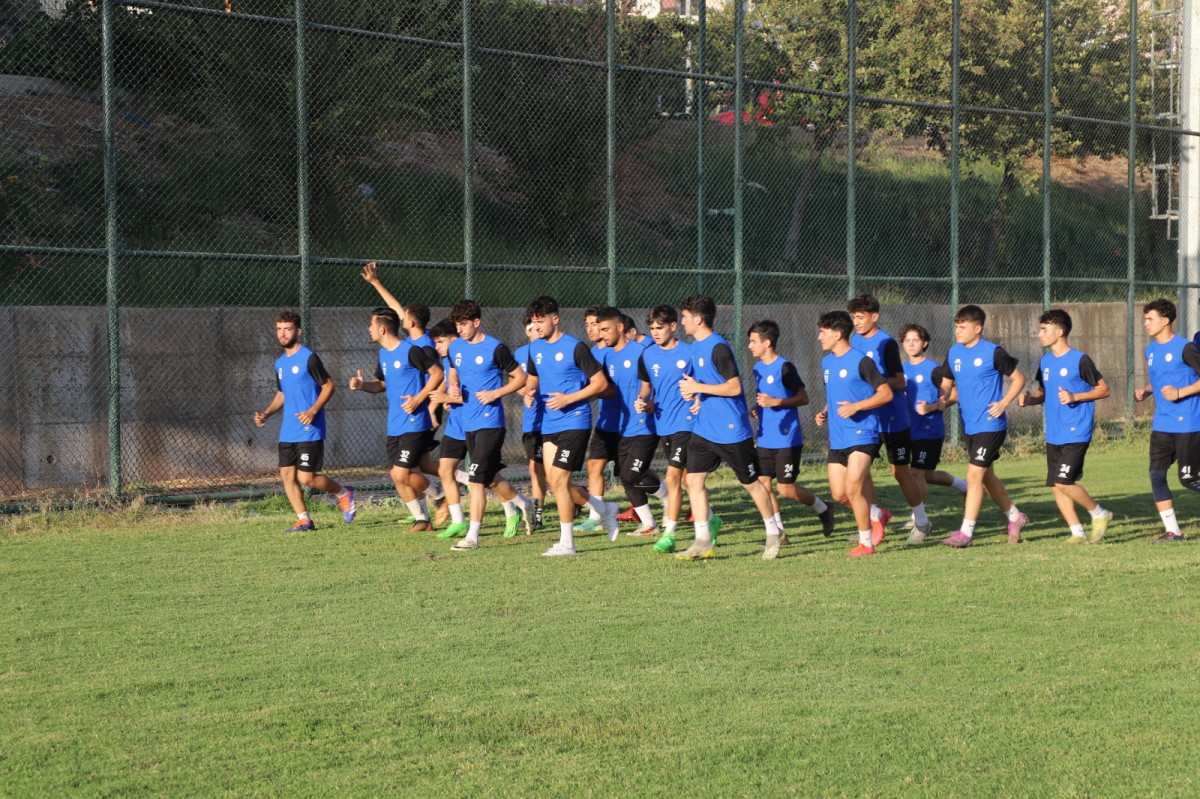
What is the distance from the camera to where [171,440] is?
14836 mm

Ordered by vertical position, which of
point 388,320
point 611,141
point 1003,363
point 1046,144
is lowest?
point 1003,363

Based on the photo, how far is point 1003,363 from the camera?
10.7 meters

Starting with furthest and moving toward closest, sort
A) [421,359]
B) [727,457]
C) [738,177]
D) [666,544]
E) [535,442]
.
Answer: [738,177] < [535,442] < [421,359] < [666,544] < [727,457]

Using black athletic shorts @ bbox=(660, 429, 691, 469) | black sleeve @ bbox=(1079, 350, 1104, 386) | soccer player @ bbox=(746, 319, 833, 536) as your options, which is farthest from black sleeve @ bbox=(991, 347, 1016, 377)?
black athletic shorts @ bbox=(660, 429, 691, 469)

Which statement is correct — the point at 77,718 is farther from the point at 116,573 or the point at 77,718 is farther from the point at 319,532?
the point at 319,532

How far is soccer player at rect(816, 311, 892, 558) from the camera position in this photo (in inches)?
397

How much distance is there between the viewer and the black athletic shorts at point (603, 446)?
37.6 feet

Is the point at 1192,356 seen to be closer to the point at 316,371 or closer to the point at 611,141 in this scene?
the point at 611,141

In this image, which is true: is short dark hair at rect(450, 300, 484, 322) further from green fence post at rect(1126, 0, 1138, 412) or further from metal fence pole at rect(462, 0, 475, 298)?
green fence post at rect(1126, 0, 1138, 412)

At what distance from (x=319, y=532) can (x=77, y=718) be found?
582 cm

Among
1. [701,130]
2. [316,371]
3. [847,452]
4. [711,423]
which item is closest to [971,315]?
[847,452]

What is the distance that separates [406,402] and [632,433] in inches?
74.7

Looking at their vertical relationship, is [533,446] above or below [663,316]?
below

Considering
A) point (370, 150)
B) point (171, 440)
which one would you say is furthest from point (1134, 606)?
point (370, 150)
